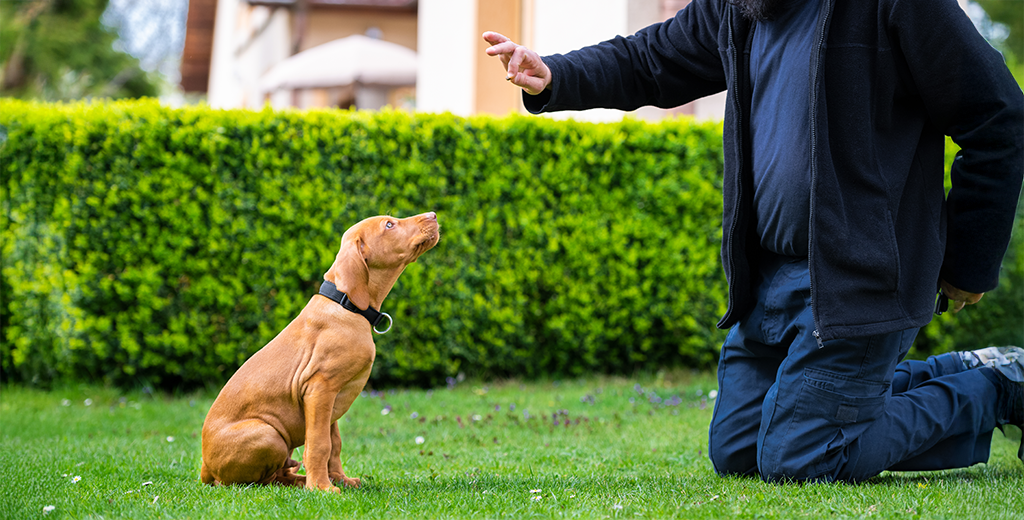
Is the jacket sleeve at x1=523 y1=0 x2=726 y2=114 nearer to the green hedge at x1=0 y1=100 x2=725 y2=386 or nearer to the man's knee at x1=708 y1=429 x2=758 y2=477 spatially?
the man's knee at x1=708 y1=429 x2=758 y2=477

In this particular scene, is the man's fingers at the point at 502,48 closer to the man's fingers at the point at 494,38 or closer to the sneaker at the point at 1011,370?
the man's fingers at the point at 494,38

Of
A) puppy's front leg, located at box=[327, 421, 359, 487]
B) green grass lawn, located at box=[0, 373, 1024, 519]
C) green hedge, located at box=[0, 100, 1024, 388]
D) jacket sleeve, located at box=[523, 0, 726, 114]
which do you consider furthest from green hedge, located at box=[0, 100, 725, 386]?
puppy's front leg, located at box=[327, 421, 359, 487]

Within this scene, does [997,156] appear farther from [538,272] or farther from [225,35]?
[225,35]

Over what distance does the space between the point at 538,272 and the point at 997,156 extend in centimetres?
389

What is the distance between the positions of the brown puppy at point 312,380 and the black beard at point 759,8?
4.97 feet

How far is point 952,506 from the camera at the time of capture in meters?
2.62

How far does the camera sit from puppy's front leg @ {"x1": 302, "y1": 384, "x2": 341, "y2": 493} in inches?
111

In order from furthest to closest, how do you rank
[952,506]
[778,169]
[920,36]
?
[778,169], [920,36], [952,506]

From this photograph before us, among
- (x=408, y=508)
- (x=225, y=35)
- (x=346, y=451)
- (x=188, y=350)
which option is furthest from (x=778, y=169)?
(x=225, y=35)

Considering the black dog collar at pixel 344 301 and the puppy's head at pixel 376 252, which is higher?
the puppy's head at pixel 376 252

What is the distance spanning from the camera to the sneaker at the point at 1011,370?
3252 mm

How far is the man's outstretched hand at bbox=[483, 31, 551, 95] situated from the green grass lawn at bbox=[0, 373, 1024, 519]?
1571 millimetres

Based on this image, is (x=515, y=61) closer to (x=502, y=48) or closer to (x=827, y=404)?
(x=502, y=48)

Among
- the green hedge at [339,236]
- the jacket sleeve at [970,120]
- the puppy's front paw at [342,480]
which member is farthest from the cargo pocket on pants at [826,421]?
the green hedge at [339,236]
